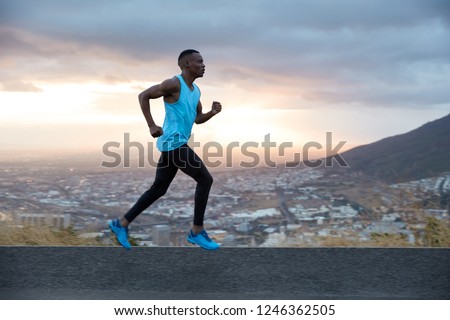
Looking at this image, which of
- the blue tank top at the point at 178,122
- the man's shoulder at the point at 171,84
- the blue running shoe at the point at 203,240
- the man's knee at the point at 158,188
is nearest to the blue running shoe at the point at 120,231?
the man's knee at the point at 158,188

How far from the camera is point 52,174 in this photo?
6.02m

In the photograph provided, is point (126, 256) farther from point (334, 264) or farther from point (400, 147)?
point (400, 147)

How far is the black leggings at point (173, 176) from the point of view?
4.32 m

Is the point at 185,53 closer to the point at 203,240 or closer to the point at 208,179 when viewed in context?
the point at 208,179

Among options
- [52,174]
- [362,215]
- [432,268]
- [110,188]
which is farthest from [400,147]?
[52,174]

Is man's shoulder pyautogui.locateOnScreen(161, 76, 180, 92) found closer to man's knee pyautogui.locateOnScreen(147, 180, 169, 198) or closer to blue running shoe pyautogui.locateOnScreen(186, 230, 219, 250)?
man's knee pyautogui.locateOnScreen(147, 180, 169, 198)

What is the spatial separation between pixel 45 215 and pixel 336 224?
8.63 ft

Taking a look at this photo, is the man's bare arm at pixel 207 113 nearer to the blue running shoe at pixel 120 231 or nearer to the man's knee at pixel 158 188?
the man's knee at pixel 158 188

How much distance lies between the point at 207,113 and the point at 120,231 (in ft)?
3.72

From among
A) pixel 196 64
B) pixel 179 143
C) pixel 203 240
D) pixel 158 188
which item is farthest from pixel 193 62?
pixel 203 240

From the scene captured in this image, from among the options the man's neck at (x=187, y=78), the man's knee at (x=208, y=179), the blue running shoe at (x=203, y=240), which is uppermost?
the man's neck at (x=187, y=78)

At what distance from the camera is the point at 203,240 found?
4391 millimetres

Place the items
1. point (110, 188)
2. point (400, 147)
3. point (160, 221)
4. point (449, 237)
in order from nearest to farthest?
point (449, 237), point (160, 221), point (110, 188), point (400, 147)

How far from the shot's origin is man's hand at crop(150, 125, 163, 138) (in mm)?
4169
